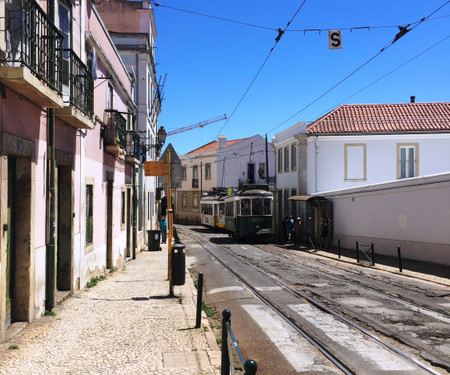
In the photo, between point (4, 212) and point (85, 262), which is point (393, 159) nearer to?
point (85, 262)

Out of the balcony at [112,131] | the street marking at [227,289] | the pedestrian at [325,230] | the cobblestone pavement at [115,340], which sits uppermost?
the balcony at [112,131]

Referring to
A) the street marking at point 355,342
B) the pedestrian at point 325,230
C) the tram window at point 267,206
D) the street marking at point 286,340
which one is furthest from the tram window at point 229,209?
the street marking at point 355,342

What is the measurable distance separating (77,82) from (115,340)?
535 cm

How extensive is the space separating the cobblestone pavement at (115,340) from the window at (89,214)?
180cm

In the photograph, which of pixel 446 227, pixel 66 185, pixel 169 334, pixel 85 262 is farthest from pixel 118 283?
pixel 446 227

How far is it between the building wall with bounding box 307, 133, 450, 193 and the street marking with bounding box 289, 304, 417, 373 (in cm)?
2144

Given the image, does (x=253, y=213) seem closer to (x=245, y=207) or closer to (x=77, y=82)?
(x=245, y=207)

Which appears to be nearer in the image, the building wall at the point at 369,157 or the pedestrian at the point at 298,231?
the pedestrian at the point at 298,231

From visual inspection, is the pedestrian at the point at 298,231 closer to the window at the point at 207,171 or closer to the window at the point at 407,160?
the window at the point at 407,160

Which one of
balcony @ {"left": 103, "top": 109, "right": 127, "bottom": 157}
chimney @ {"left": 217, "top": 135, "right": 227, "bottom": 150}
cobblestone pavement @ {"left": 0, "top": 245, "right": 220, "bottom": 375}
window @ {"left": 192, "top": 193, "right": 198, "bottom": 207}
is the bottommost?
cobblestone pavement @ {"left": 0, "top": 245, "right": 220, "bottom": 375}

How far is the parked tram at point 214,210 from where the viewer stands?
37094 millimetres

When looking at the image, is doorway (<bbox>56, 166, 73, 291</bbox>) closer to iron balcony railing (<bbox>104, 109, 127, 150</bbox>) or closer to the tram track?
iron balcony railing (<bbox>104, 109, 127, 150</bbox>)

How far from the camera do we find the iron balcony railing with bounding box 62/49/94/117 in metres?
9.17

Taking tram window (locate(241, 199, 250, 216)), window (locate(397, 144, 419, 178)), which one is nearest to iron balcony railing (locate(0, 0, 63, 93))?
tram window (locate(241, 199, 250, 216))
